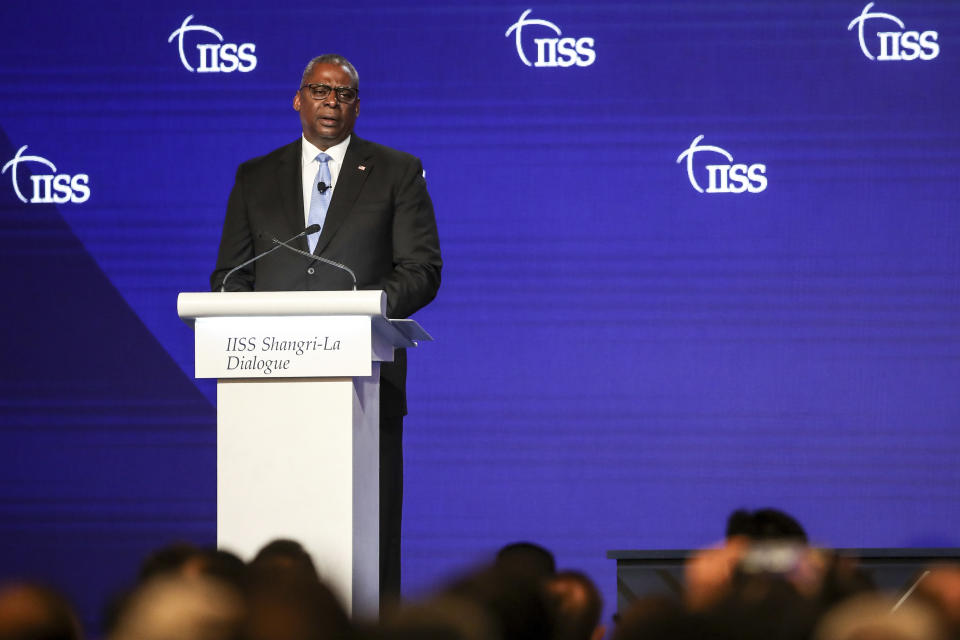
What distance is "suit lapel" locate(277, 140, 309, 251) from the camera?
3.73 metres

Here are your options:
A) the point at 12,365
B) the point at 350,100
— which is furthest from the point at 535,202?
the point at 12,365

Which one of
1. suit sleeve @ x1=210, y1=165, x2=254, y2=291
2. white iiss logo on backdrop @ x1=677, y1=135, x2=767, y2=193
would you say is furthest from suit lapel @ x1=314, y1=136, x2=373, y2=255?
white iiss logo on backdrop @ x1=677, y1=135, x2=767, y2=193

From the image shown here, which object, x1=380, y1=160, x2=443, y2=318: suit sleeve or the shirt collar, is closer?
x1=380, y1=160, x2=443, y2=318: suit sleeve

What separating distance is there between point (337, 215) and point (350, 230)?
60 mm

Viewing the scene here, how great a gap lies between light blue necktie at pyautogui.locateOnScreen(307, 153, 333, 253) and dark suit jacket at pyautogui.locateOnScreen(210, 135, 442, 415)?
30 mm

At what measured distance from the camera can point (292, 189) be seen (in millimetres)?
3828

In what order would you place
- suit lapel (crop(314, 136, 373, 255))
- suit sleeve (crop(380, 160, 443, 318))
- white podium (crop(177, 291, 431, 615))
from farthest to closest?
1. suit lapel (crop(314, 136, 373, 255))
2. suit sleeve (crop(380, 160, 443, 318))
3. white podium (crop(177, 291, 431, 615))

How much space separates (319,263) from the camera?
11.9ft

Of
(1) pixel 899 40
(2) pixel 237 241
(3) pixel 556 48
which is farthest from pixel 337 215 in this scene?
(1) pixel 899 40

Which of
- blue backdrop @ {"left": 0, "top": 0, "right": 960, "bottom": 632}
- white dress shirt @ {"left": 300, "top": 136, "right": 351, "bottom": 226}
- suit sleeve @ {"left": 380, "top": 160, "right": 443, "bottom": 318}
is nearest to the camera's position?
suit sleeve @ {"left": 380, "top": 160, "right": 443, "bottom": 318}

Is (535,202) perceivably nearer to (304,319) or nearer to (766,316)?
(766,316)

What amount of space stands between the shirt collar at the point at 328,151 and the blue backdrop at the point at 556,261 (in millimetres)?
1356

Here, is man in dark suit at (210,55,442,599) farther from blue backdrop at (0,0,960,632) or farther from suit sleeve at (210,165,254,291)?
blue backdrop at (0,0,960,632)

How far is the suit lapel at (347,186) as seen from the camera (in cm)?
368
